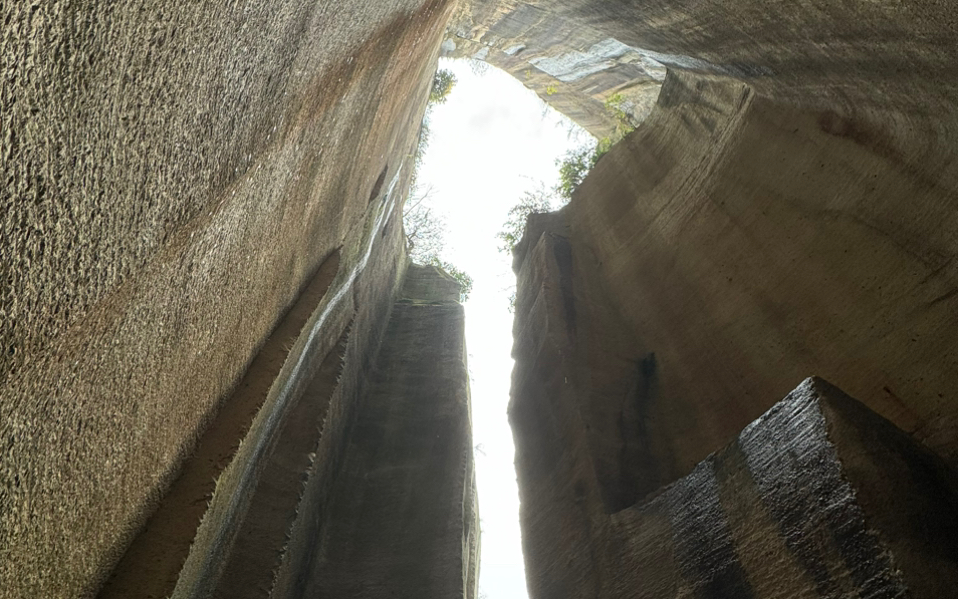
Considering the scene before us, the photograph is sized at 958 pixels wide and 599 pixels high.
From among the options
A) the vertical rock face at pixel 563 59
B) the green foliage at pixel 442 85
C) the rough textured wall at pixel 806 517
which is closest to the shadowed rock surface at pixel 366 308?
the rough textured wall at pixel 806 517

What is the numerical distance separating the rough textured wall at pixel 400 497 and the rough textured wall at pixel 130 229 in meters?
2.36

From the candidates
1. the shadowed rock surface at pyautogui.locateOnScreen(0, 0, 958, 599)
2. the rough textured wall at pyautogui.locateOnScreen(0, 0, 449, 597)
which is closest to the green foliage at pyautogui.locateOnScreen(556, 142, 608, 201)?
the shadowed rock surface at pyautogui.locateOnScreen(0, 0, 958, 599)

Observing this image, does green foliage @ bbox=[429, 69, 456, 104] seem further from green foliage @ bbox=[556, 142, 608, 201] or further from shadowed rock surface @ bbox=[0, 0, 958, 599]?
shadowed rock surface @ bbox=[0, 0, 958, 599]

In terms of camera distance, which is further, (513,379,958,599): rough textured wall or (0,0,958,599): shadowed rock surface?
(513,379,958,599): rough textured wall

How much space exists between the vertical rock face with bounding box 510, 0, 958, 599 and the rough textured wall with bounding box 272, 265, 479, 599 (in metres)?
0.89

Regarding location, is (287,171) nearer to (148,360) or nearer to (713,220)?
(148,360)

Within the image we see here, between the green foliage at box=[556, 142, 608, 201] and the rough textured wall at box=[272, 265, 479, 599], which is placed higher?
the green foliage at box=[556, 142, 608, 201]

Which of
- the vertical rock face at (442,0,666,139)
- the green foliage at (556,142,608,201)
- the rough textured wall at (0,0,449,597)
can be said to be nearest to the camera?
the rough textured wall at (0,0,449,597)

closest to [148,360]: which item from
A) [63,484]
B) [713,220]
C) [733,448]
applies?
[63,484]

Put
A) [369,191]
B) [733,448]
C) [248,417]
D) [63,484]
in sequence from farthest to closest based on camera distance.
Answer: [369,191]
[248,417]
[733,448]
[63,484]

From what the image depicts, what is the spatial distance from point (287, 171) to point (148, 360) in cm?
148

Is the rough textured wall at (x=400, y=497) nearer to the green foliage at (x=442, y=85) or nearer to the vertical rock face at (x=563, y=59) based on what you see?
the vertical rock face at (x=563, y=59)

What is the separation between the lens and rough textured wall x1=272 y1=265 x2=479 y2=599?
5.96 metres

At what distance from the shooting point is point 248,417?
13.7 feet
